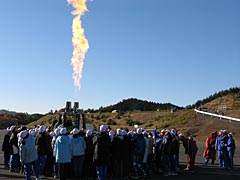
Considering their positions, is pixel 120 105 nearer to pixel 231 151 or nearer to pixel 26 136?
pixel 231 151

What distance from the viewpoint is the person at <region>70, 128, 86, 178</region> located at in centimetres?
1448

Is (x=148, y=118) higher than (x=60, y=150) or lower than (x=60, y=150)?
higher

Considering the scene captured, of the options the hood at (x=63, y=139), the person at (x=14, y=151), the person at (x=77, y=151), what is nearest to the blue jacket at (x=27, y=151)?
the hood at (x=63, y=139)

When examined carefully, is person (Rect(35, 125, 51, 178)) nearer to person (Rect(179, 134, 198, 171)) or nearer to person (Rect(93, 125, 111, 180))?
person (Rect(93, 125, 111, 180))

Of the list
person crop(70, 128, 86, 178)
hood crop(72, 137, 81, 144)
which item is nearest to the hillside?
person crop(70, 128, 86, 178)

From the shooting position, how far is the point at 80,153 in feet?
47.8

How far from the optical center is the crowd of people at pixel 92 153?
42.2 feet

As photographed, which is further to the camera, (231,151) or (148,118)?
(148,118)

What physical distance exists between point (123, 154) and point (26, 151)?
151 inches

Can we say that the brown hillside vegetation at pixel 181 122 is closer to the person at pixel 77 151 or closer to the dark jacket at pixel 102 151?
the person at pixel 77 151

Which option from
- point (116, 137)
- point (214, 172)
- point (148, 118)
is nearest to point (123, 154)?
point (116, 137)

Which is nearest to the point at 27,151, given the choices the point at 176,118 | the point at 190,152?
the point at 190,152

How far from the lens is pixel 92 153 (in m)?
15.2

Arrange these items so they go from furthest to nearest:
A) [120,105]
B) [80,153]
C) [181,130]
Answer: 1. [120,105]
2. [181,130]
3. [80,153]
